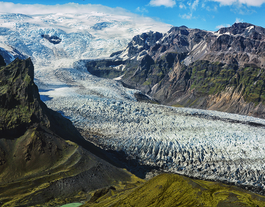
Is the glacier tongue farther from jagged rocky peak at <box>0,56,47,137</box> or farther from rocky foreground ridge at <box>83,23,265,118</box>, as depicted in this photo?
rocky foreground ridge at <box>83,23,265,118</box>

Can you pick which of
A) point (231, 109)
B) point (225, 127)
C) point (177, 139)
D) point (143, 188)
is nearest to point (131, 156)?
point (177, 139)

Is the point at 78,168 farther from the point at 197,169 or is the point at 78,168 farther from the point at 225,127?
the point at 225,127

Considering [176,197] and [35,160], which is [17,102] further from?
[176,197]

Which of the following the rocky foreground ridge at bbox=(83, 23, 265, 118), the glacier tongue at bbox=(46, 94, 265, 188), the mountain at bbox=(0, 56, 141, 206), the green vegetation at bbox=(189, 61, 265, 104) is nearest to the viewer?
the mountain at bbox=(0, 56, 141, 206)

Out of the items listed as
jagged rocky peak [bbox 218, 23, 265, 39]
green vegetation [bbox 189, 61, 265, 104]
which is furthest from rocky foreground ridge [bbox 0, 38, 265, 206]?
jagged rocky peak [bbox 218, 23, 265, 39]

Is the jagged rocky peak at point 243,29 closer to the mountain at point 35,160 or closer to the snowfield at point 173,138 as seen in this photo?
the snowfield at point 173,138

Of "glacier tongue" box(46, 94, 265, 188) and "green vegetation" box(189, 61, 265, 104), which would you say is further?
"green vegetation" box(189, 61, 265, 104)

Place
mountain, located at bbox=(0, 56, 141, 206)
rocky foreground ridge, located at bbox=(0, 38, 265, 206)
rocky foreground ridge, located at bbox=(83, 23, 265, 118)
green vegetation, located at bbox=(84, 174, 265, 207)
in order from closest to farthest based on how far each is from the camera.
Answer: green vegetation, located at bbox=(84, 174, 265, 207)
rocky foreground ridge, located at bbox=(0, 38, 265, 206)
mountain, located at bbox=(0, 56, 141, 206)
rocky foreground ridge, located at bbox=(83, 23, 265, 118)
